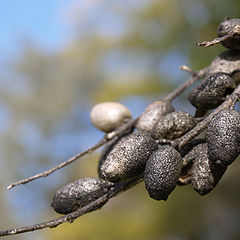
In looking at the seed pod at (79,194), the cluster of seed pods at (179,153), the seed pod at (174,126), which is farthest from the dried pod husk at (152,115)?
the seed pod at (79,194)

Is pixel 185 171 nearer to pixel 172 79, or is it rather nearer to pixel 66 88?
pixel 172 79

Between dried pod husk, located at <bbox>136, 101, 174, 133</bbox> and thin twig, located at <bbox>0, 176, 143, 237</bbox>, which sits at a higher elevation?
dried pod husk, located at <bbox>136, 101, 174, 133</bbox>

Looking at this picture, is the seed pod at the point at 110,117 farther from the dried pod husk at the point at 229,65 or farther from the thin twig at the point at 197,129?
the thin twig at the point at 197,129

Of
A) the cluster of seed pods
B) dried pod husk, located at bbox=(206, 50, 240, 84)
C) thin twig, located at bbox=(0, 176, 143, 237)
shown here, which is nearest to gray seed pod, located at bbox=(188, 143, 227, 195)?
the cluster of seed pods

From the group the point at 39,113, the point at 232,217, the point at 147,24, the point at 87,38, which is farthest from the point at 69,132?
the point at 232,217

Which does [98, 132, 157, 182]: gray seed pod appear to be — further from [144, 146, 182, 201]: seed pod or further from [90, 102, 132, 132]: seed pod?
[90, 102, 132, 132]: seed pod

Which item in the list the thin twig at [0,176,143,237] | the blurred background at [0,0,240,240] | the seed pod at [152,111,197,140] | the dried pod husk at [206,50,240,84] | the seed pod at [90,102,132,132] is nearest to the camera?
the thin twig at [0,176,143,237]

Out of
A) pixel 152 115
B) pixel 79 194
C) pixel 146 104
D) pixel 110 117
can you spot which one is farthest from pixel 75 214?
pixel 146 104
